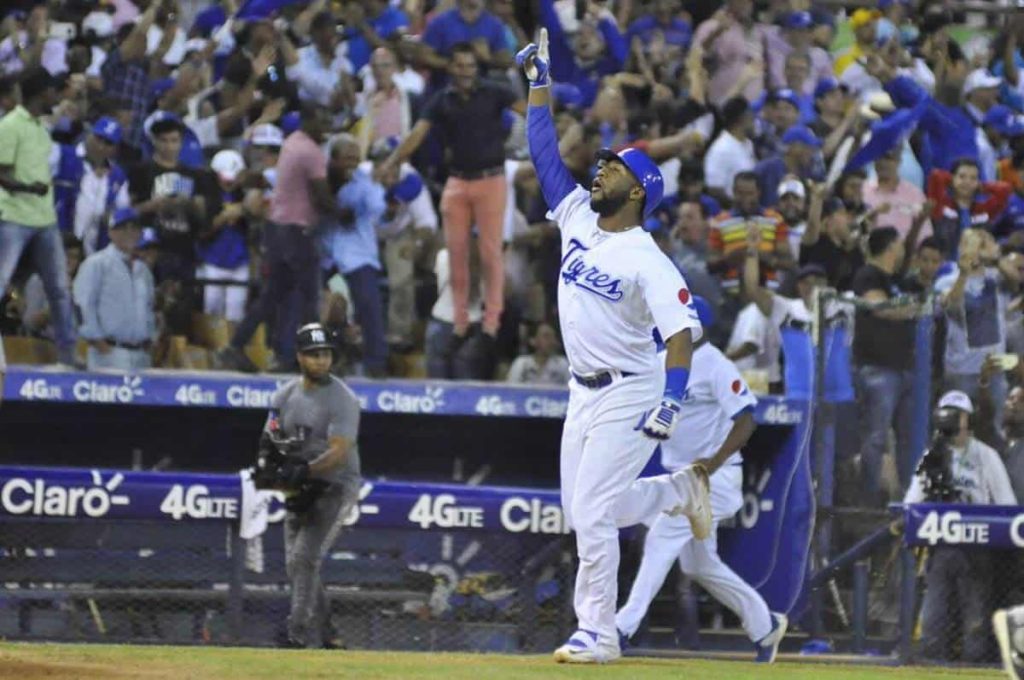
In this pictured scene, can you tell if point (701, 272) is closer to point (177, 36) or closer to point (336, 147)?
point (336, 147)

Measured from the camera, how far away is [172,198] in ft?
46.6

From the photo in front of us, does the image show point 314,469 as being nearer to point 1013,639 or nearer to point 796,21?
point 1013,639

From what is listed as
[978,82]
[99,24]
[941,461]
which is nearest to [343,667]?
[941,461]

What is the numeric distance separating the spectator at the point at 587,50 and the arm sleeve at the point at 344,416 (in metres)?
5.41

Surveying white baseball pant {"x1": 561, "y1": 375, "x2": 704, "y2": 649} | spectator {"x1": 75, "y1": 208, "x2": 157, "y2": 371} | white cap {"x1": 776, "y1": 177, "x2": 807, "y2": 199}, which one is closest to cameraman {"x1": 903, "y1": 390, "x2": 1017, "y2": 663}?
white cap {"x1": 776, "y1": 177, "x2": 807, "y2": 199}

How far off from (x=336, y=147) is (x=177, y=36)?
4.01 metres

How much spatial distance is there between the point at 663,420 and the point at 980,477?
4931 millimetres

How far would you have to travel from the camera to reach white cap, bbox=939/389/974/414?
12586 mm

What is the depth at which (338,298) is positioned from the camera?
13.7 meters

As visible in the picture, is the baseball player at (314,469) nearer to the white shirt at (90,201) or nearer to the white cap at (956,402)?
the white shirt at (90,201)

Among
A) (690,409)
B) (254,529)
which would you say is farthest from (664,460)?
(254,529)

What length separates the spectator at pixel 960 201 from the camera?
15.8 metres

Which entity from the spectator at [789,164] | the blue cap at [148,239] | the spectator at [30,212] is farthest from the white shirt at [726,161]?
the spectator at [30,212]

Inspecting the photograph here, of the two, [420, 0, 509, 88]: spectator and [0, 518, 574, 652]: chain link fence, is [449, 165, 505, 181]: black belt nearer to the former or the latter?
[420, 0, 509, 88]: spectator
